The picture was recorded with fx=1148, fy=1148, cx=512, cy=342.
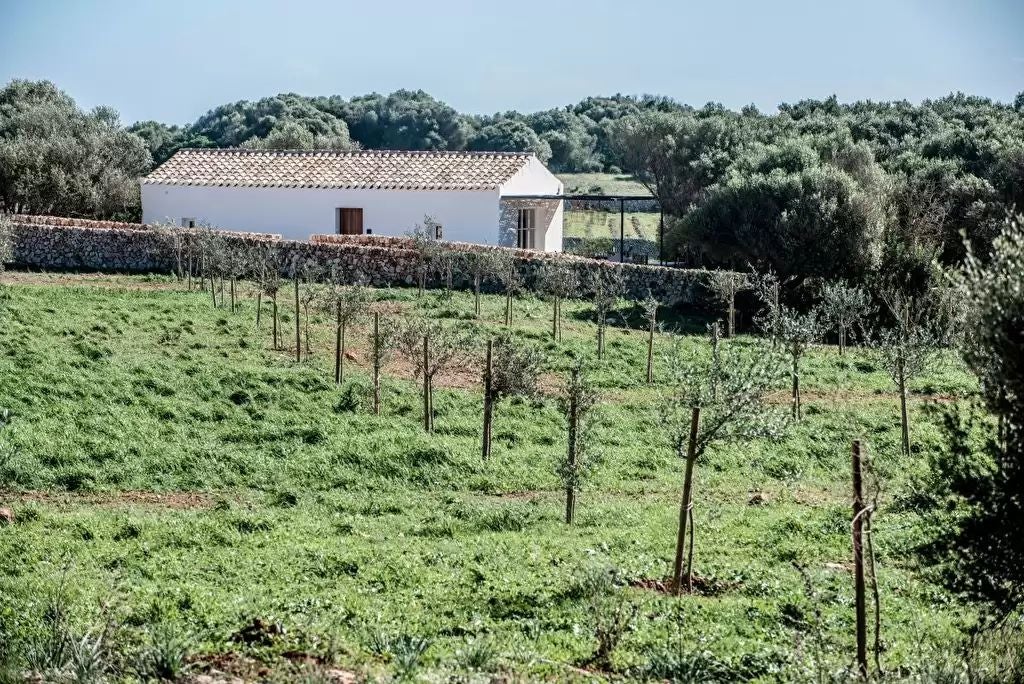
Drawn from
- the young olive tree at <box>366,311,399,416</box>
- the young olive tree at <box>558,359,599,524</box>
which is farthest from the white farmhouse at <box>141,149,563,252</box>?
the young olive tree at <box>558,359,599,524</box>

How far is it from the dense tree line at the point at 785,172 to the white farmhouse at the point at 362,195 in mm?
3618

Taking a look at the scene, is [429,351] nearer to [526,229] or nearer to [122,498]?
[122,498]

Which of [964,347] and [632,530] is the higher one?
[964,347]

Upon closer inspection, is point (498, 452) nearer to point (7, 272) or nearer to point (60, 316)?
A: point (60, 316)

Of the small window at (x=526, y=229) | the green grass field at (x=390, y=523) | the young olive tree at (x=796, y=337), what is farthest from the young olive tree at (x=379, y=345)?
the small window at (x=526, y=229)

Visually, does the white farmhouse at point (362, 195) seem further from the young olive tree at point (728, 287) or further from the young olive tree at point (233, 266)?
the young olive tree at point (728, 287)

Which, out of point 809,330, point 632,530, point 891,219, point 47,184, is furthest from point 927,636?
point 47,184

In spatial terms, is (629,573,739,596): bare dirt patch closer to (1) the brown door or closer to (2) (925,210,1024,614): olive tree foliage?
(2) (925,210,1024,614): olive tree foliage

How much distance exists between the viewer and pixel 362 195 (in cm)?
4975

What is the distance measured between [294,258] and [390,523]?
2183 centimetres

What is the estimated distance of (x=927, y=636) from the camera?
1237 centimetres

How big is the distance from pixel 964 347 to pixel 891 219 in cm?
2945

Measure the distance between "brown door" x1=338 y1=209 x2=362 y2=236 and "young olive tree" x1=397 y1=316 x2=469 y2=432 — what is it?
20520 mm

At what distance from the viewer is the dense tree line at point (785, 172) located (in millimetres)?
37625
